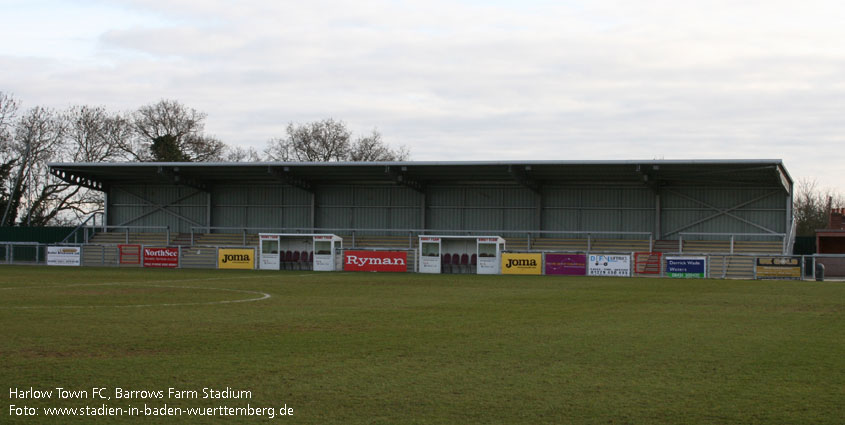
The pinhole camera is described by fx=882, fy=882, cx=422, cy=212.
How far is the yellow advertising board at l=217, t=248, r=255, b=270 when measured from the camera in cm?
5322

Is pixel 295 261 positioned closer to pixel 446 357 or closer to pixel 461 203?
pixel 461 203

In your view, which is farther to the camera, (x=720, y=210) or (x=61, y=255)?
(x=720, y=210)

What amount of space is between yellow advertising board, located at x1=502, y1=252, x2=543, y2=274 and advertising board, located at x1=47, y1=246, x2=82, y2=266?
2657 cm

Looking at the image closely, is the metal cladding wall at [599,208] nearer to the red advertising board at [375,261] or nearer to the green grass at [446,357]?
the red advertising board at [375,261]

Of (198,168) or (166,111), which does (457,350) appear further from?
(166,111)

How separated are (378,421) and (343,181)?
189 feet

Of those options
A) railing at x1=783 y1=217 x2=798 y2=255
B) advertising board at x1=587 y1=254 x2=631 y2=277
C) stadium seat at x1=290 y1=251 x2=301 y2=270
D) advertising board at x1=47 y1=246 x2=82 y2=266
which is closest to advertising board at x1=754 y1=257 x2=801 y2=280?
advertising board at x1=587 y1=254 x2=631 y2=277

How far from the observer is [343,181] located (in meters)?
66.3

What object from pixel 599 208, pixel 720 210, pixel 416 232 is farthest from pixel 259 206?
pixel 720 210

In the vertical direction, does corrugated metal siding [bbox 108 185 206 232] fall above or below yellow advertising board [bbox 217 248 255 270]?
above

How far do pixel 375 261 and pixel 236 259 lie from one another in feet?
28.7

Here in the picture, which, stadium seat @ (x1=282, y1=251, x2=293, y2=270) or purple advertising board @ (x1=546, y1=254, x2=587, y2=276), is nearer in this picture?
purple advertising board @ (x1=546, y1=254, x2=587, y2=276)

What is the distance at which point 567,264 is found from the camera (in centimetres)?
4834

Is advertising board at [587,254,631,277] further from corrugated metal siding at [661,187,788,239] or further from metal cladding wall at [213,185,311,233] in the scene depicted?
metal cladding wall at [213,185,311,233]
